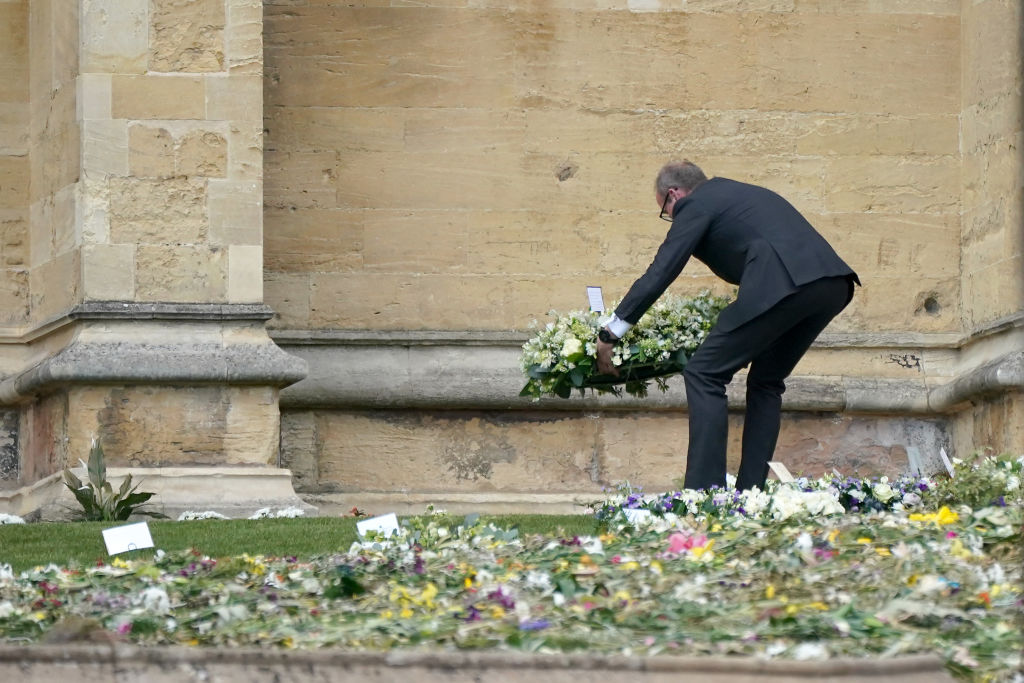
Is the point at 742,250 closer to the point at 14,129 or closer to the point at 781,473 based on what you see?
the point at 781,473

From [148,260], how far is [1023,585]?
522cm

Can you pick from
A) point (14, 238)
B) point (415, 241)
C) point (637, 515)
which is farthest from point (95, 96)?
point (637, 515)

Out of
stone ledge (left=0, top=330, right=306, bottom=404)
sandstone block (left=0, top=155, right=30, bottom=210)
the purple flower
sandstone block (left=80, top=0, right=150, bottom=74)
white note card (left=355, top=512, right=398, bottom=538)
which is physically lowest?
the purple flower

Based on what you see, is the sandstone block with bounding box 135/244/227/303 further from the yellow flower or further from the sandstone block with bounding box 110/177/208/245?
the yellow flower

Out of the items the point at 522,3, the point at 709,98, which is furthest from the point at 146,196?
the point at 709,98

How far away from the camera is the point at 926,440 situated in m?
10.4

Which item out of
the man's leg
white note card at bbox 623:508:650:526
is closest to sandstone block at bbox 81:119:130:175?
the man's leg

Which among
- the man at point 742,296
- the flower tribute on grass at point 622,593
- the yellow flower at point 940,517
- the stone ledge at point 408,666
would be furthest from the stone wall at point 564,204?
the stone ledge at point 408,666

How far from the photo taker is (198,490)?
28.4ft

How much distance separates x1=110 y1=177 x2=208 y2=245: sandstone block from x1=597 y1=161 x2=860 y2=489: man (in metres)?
2.45

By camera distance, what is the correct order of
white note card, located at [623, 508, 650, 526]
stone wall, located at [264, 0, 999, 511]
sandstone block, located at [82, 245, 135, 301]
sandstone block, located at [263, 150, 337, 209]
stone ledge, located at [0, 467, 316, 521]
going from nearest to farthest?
1. white note card, located at [623, 508, 650, 526]
2. stone ledge, located at [0, 467, 316, 521]
3. sandstone block, located at [82, 245, 135, 301]
4. stone wall, located at [264, 0, 999, 511]
5. sandstone block, located at [263, 150, 337, 209]

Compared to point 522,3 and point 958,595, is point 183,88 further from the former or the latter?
point 958,595

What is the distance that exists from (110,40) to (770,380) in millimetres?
Answer: 3631

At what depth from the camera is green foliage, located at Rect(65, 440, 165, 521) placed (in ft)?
27.2
